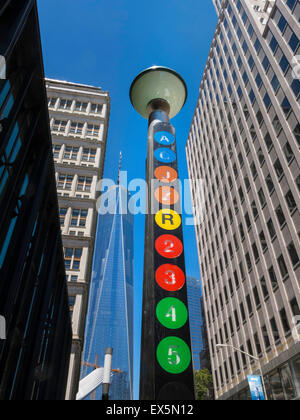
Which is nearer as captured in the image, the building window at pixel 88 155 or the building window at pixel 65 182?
the building window at pixel 65 182

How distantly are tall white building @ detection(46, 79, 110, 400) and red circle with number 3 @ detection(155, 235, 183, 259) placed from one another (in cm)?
2741

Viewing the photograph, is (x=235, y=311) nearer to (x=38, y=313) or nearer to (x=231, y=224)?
(x=231, y=224)

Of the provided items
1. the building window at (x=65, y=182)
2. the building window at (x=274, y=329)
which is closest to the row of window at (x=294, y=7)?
the building window at (x=274, y=329)

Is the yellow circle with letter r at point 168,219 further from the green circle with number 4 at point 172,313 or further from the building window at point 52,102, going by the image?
the building window at point 52,102

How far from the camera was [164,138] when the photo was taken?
13.1 meters

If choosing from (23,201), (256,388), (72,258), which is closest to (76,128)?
(72,258)

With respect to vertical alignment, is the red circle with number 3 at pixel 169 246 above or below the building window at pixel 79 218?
below

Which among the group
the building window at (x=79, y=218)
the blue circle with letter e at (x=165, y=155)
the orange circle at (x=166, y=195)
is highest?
the building window at (x=79, y=218)

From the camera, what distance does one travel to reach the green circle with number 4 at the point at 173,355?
7.54 meters

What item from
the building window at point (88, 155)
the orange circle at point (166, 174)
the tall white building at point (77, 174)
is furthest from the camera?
the building window at point (88, 155)

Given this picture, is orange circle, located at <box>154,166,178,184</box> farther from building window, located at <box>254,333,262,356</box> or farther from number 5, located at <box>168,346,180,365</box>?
building window, located at <box>254,333,262,356</box>

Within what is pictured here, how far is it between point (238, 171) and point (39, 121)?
37770mm

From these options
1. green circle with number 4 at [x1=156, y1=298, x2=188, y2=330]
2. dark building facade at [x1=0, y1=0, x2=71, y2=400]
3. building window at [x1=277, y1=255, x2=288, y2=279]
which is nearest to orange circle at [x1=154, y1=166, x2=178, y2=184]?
dark building facade at [x1=0, y1=0, x2=71, y2=400]

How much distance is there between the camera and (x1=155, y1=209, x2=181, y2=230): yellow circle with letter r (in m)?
10.4
